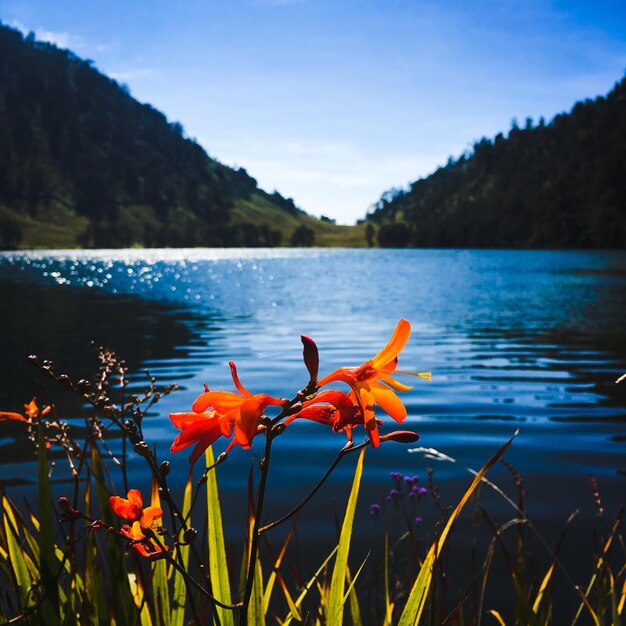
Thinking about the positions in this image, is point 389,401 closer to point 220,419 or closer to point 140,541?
point 220,419

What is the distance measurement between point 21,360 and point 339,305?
2014 cm

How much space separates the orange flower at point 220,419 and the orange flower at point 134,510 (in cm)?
16

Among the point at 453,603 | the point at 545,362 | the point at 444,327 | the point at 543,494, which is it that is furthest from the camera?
the point at 444,327

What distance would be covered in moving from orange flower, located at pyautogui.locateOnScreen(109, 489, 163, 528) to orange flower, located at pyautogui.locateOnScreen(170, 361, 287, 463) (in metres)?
0.16

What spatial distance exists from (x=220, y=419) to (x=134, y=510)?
0.29m

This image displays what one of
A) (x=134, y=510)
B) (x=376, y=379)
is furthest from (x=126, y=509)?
(x=376, y=379)

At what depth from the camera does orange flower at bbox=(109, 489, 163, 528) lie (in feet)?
4.42

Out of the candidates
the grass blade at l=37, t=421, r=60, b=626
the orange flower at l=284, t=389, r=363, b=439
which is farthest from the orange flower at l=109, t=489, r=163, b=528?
the grass blade at l=37, t=421, r=60, b=626

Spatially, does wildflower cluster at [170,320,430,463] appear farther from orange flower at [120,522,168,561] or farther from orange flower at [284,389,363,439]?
orange flower at [120,522,168,561]

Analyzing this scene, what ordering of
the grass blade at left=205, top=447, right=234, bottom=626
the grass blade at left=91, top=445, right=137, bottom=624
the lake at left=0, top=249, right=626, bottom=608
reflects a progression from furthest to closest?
the lake at left=0, top=249, right=626, bottom=608, the grass blade at left=91, top=445, right=137, bottom=624, the grass blade at left=205, top=447, right=234, bottom=626

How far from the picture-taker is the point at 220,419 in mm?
1296

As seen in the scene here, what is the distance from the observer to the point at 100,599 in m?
2.33

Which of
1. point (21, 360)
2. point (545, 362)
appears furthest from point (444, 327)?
point (21, 360)

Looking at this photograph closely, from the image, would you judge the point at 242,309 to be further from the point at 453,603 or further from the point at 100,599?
the point at 100,599
